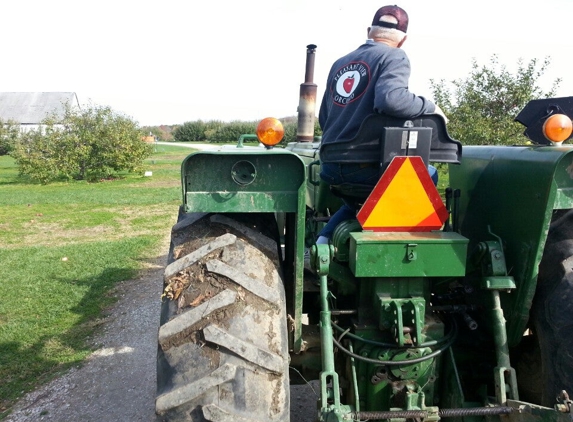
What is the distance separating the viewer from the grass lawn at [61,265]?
4.70m

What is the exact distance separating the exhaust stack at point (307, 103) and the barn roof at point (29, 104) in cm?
6338

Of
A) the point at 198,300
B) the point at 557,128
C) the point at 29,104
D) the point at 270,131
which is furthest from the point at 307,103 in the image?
the point at 29,104

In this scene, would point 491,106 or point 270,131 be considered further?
point 491,106

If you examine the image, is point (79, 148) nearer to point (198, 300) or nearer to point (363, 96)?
point (363, 96)

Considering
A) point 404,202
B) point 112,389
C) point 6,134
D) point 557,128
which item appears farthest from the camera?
point 6,134

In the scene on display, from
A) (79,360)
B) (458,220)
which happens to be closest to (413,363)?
(458,220)

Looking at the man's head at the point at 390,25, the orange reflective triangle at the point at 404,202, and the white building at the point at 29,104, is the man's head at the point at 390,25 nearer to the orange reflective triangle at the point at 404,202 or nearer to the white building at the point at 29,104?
the orange reflective triangle at the point at 404,202

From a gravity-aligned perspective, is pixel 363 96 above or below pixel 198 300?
above

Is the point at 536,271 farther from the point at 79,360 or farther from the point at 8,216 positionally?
the point at 8,216

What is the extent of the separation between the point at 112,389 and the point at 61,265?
425cm

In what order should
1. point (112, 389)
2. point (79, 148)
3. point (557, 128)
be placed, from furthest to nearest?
point (79, 148) → point (112, 389) → point (557, 128)

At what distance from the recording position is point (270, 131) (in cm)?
240

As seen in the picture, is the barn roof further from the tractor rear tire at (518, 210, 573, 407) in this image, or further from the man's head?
the tractor rear tire at (518, 210, 573, 407)

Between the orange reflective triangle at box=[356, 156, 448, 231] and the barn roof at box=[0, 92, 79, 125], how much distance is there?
218 ft
